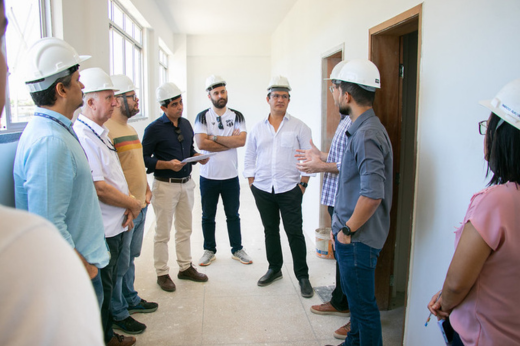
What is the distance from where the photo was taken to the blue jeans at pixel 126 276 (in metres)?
2.46

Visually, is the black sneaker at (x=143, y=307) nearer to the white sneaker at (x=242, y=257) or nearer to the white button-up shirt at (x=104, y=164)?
the white button-up shirt at (x=104, y=164)

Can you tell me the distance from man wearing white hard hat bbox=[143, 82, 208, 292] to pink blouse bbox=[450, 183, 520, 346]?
226 centimetres

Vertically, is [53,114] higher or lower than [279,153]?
higher

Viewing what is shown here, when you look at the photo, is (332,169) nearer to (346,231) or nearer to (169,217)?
(346,231)

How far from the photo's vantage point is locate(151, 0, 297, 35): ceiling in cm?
613

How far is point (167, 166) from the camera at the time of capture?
9.78 ft

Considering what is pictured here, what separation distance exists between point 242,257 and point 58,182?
2604mm

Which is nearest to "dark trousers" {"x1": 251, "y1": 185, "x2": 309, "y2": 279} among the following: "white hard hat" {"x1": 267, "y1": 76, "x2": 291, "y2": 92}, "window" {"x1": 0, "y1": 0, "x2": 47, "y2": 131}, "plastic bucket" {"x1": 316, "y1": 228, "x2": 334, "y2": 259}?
"plastic bucket" {"x1": 316, "y1": 228, "x2": 334, "y2": 259}

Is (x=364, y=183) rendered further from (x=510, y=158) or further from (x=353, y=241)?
(x=510, y=158)

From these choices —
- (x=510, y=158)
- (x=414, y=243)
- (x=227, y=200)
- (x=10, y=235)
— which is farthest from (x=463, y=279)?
(x=227, y=200)

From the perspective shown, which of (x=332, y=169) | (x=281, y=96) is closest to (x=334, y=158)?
(x=332, y=169)

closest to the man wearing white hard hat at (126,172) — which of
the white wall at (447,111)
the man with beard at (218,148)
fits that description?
the man with beard at (218,148)

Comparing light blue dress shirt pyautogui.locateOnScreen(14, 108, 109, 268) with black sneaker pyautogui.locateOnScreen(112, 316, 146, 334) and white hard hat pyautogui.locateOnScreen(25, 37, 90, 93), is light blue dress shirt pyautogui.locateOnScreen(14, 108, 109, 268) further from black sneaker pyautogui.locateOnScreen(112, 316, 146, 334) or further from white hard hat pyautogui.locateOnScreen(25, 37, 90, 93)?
black sneaker pyautogui.locateOnScreen(112, 316, 146, 334)

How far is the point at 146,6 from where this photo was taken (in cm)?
529
